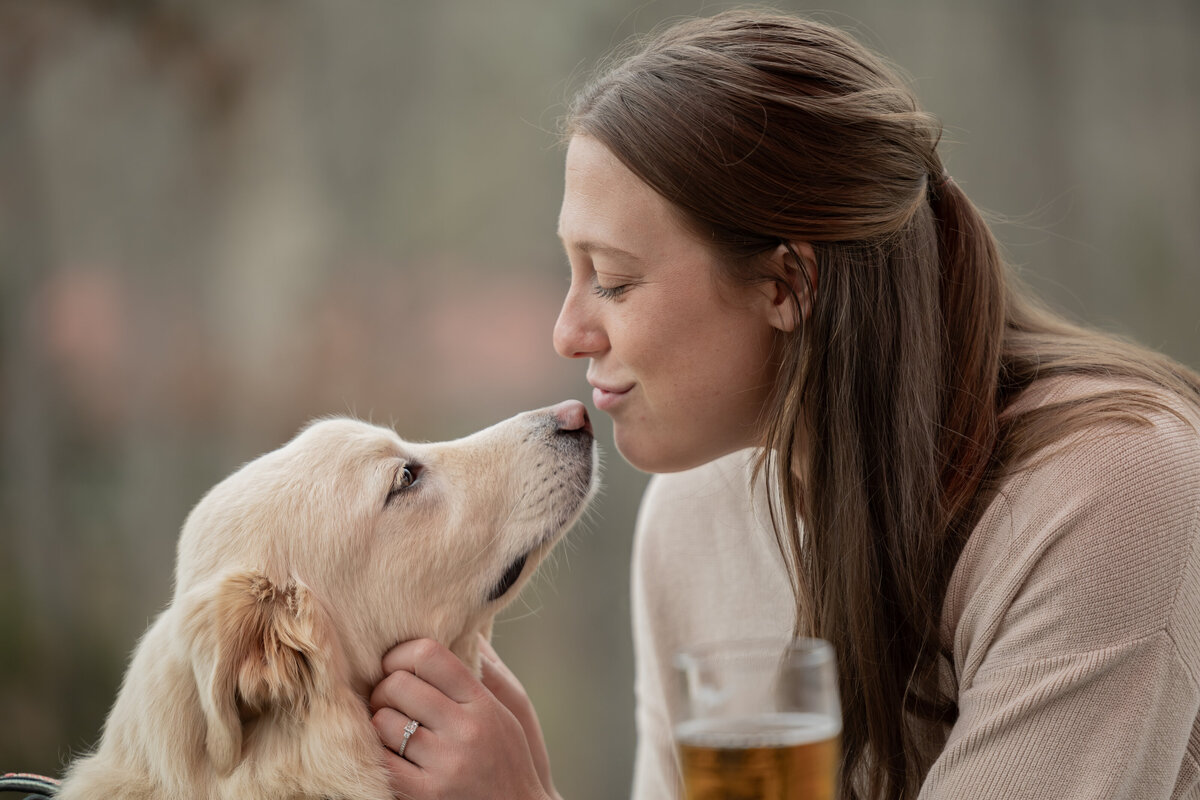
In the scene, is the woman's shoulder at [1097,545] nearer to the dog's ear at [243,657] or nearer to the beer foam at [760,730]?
the beer foam at [760,730]

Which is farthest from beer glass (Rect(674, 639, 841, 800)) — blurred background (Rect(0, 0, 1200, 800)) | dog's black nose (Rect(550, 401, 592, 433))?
blurred background (Rect(0, 0, 1200, 800))

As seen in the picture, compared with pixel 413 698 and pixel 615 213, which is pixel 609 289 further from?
pixel 413 698

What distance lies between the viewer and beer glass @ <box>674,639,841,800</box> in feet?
1.98

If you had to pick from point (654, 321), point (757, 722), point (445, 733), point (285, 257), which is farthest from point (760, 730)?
point (285, 257)

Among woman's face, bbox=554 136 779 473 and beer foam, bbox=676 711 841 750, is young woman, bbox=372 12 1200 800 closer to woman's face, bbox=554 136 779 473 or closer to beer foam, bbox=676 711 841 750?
woman's face, bbox=554 136 779 473

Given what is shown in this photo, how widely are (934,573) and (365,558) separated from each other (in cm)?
75

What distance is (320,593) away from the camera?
1258mm

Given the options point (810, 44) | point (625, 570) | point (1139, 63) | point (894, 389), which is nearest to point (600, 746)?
point (625, 570)

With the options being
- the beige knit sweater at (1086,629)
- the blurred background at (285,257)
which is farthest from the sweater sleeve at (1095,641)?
the blurred background at (285,257)

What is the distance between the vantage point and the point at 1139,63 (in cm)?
330

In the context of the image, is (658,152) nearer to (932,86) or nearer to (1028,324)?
(1028,324)

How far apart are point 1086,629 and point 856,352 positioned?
42 cm

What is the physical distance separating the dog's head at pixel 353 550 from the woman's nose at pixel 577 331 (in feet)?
0.48

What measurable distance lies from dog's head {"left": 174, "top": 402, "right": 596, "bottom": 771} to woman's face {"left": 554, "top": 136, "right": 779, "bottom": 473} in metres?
0.14
